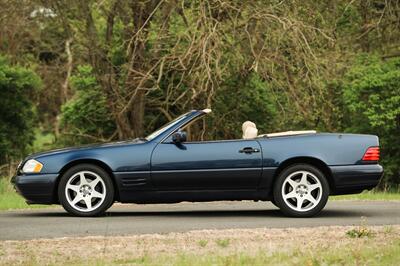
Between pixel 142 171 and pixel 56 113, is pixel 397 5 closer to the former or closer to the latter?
pixel 142 171

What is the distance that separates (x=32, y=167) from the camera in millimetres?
11438

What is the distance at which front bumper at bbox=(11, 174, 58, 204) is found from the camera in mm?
11320

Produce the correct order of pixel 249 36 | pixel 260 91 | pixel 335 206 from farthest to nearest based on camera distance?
pixel 260 91, pixel 249 36, pixel 335 206

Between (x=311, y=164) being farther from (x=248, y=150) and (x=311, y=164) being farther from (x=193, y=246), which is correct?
(x=193, y=246)

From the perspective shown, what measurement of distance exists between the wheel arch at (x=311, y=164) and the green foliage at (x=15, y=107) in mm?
15265

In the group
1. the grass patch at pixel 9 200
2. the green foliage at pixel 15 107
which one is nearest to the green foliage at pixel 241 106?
the green foliage at pixel 15 107

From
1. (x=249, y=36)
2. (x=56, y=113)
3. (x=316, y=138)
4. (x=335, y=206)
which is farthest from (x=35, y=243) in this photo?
(x=56, y=113)

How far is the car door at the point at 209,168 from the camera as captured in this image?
11180 millimetres

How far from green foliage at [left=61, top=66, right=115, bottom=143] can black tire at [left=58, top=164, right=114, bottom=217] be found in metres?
13.6

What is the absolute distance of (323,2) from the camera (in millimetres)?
22484

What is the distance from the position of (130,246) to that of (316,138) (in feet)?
11.8

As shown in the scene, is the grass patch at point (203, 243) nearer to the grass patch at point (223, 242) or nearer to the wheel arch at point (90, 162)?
the grass patch at point (223, 242)

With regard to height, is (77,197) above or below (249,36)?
below

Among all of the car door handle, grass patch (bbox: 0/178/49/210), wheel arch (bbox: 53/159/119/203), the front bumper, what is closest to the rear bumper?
the car door handle
